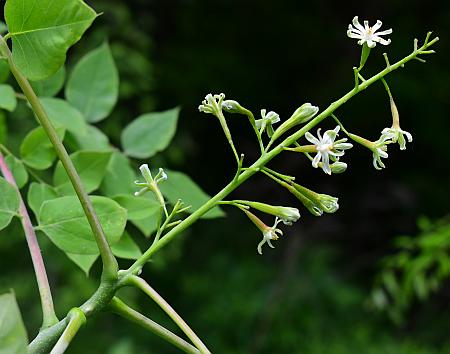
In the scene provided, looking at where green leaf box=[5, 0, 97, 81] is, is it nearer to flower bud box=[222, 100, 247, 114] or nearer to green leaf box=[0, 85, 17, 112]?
flower bud box=[222, 100, 247, 114]

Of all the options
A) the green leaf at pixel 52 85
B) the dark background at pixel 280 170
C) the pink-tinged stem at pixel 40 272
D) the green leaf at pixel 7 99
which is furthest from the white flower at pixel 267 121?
the dark background at pixel 280 170

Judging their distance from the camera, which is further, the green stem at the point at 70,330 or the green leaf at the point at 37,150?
the green leaf at the point at 37,150

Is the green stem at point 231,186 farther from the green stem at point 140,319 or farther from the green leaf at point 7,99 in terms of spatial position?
the green leaf at point 7,99

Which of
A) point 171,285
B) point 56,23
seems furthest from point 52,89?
point 171,285

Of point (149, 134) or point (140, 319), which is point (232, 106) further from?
point (149, 134)

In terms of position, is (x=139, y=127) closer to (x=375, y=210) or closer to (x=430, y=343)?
(x=430, y=343)

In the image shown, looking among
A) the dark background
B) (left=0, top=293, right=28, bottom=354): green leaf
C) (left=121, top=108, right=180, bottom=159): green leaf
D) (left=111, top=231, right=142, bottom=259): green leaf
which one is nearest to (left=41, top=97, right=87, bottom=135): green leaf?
(left=121, top=108, right=180, bottom=159): green leaf

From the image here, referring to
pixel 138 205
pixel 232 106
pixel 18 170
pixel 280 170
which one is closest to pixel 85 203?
pixel 232 106
